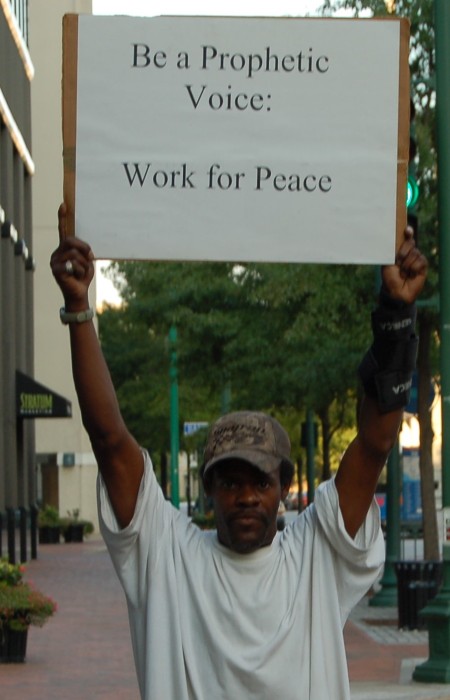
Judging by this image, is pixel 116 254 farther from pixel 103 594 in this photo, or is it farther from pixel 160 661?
pixel 103 594

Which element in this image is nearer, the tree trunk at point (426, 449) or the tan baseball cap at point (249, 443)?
the tan baseball cap at point (249, 443)

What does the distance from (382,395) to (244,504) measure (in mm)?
416

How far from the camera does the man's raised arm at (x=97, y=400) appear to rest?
374cm

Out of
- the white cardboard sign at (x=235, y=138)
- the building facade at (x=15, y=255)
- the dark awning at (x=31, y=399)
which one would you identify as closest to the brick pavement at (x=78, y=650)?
the building facade at (x=15, y=255)

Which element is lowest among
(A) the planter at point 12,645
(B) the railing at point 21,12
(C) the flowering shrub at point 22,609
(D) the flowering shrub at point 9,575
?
(A) the planter at point 12,645

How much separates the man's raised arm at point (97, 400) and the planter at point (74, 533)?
4222 cm

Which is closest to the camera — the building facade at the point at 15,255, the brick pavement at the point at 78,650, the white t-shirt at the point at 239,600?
the white t-shirt at the point at 239,600

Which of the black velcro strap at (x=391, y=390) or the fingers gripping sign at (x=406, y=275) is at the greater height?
the fingers gripping sign at (x=406, y=275)

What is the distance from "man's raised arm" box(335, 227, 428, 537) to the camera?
12.4ft

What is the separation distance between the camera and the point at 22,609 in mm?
15070

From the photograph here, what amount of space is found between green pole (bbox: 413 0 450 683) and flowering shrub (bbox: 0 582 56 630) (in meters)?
3.60

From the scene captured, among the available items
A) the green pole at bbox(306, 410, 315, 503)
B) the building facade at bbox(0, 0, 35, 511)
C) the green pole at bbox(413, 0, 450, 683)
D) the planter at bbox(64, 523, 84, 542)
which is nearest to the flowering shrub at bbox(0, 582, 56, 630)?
the green pole at bbox(413, 0, 450, 683)

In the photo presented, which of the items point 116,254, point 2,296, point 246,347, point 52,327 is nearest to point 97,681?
point 116,254

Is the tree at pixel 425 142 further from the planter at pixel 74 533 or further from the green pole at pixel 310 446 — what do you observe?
the planter at pixel 74 533
